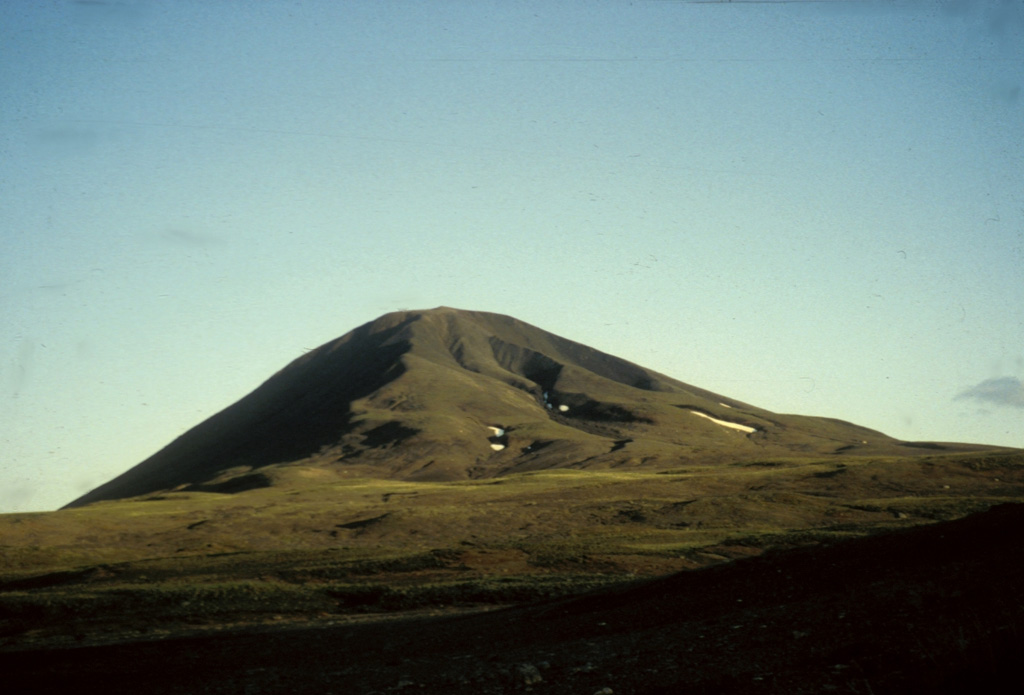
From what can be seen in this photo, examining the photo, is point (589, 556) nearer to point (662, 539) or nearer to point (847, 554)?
point (662, 539)

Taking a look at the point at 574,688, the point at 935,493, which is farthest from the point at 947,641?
the point at 935,493

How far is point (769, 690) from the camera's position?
12.4 metres

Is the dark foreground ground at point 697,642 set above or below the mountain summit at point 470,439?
below

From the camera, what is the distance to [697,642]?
1672cm

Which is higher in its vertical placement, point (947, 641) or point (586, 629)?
point (947, 641)

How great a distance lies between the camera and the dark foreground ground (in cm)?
1275

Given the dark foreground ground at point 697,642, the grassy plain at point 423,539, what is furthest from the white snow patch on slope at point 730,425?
the dark foreground ground at point 697,642

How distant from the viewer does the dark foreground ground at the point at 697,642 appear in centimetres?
1275

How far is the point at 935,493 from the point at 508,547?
1458 inches

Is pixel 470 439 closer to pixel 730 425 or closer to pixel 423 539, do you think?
pixel 730 425

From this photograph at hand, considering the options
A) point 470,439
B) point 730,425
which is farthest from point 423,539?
point 730,425

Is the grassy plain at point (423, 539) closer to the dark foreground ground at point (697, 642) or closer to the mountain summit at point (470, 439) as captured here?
the dark foreground ground at point (697, 642)

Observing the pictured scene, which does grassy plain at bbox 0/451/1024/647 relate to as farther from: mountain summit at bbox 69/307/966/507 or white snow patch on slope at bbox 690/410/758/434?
white snow patch on slope at bbox 690/410/758/434

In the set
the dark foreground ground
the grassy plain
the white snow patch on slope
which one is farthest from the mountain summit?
the dark foreground ground
